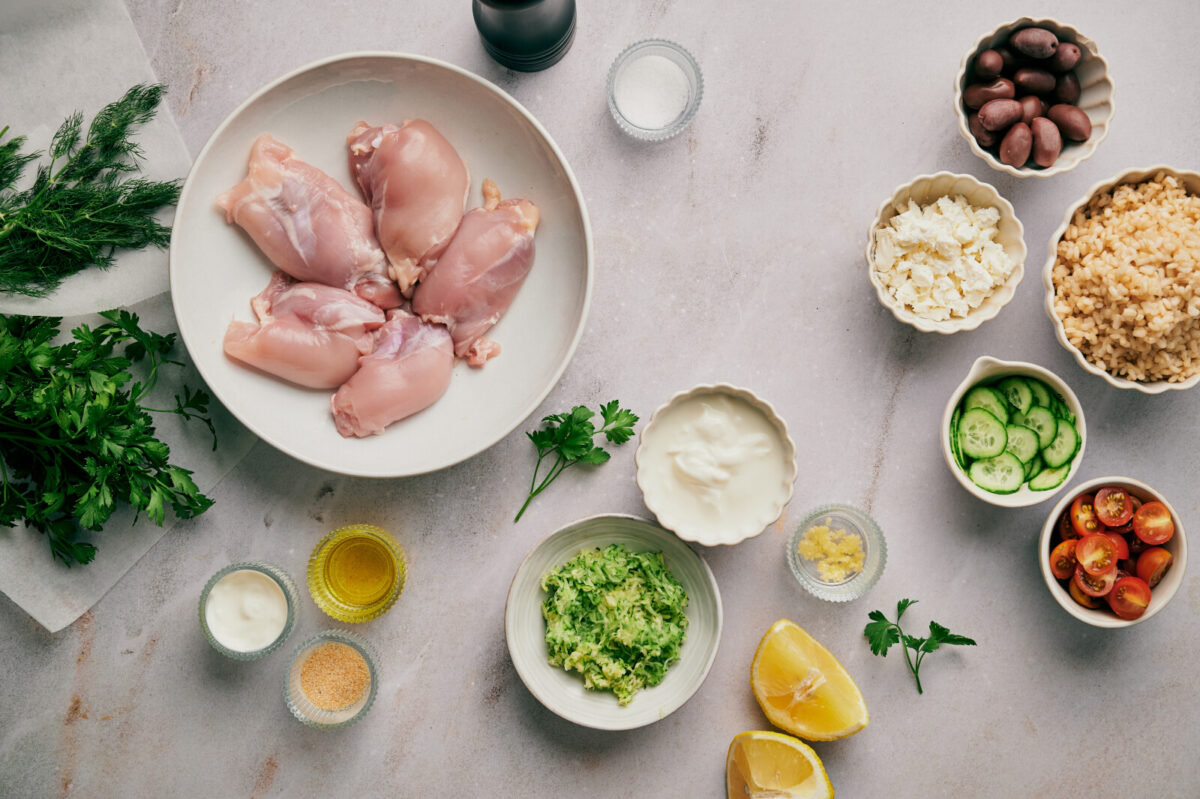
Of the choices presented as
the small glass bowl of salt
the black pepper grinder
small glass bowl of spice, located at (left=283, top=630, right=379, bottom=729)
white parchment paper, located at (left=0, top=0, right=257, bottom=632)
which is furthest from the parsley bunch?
the small glass bowl of salt

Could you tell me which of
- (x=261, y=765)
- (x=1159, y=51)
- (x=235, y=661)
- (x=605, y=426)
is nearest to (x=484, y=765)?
(x=261, y=765)

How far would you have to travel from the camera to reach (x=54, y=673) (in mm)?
2074

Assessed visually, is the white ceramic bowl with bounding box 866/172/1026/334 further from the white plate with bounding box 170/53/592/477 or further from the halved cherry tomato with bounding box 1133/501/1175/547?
the white plate with bounding box 170/53/592/477

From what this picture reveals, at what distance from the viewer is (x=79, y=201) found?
1910 millimetres

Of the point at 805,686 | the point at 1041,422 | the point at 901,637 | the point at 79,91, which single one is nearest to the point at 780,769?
the point at 805,686

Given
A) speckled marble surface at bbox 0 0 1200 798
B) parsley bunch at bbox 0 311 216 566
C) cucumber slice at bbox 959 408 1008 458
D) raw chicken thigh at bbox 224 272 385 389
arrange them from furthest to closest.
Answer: speckled marble surface at bbox 0 0 1200 798
cucumber slice at bbox 959 408 1008 458
raw chicken thigh at bbox 224 272 385 389
parsley bunch at bbox 0 311 216 566

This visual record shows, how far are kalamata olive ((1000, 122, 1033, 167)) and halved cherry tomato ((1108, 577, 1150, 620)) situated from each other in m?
1.09

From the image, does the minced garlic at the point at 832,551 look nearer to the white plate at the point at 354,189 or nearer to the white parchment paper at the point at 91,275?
the white plate at the point at 354,189

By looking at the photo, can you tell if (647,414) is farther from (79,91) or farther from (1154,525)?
(79,91)

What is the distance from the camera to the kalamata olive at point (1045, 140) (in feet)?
6.08

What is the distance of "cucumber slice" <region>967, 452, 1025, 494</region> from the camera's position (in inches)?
76.3

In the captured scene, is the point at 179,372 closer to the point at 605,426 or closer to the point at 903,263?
the point at 605,426

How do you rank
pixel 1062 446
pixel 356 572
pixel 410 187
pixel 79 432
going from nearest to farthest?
pixel 79 432
pixel 410 187
pixel 1062 446
pixel 356 572

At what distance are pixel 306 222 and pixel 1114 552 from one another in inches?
85.9
